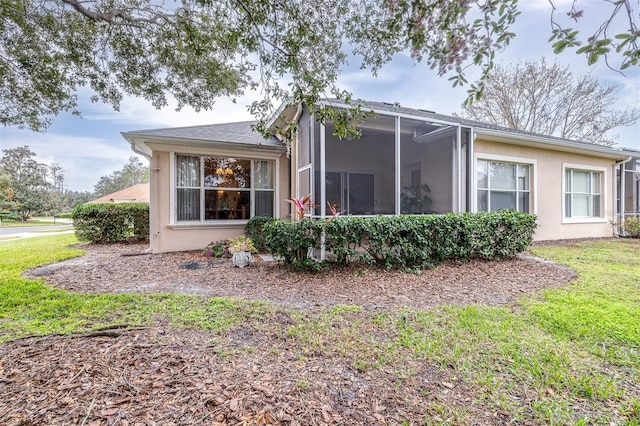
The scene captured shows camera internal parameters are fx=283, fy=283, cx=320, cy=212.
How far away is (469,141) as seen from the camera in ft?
26.0

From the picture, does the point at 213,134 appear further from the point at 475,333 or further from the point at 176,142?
the point at 475,333

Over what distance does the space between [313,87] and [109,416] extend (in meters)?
3.93

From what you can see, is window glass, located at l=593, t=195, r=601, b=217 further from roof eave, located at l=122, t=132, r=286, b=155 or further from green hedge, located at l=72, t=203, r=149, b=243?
green hedge, located at l=72, t=203, r=149, b=243

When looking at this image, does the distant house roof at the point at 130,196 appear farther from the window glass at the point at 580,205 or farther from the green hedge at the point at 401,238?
the window glass at the point at 580,205

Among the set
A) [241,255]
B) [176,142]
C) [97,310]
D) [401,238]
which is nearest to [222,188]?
[176,142]

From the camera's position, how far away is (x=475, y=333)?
123 inches

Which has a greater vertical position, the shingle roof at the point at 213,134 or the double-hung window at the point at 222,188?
the shingle roof at the point at 213,134

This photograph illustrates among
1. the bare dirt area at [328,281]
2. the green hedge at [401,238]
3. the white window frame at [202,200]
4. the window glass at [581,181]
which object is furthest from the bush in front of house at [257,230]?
the window glass at [581,181]

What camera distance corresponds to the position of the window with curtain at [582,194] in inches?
416

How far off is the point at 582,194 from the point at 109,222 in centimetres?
1763

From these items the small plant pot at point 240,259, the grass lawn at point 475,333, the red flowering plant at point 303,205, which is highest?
the red flowering plant at point 303,205

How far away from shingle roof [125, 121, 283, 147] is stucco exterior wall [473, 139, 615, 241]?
7008mm

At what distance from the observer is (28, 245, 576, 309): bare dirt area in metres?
4.34

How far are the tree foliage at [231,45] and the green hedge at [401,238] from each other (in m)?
2.21
